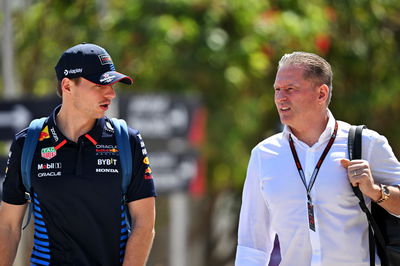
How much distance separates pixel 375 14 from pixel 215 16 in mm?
3285

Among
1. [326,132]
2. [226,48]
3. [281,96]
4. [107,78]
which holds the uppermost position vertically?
[226,48]

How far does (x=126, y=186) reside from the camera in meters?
4.39

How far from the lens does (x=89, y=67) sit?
4398mm

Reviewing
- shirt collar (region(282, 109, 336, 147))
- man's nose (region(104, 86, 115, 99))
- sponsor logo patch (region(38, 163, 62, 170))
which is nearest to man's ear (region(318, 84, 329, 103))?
shirt collar (region(282, 109, 336, 147))

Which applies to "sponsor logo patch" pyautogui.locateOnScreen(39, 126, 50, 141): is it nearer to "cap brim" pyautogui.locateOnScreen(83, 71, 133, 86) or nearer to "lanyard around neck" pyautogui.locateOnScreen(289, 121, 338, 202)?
"cap brim" pyautogui.locateOnScreen(83, 71, 133, 86)

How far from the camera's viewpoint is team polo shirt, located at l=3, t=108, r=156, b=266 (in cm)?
431

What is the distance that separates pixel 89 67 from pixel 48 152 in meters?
0.46

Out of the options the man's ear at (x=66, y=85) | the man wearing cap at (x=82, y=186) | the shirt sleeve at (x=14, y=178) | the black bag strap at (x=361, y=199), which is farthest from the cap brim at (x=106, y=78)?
the black bag strap at (x=361, y=199)

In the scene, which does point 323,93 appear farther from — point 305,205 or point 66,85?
point 66,85

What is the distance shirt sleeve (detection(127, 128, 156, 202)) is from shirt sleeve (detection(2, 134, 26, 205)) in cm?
54

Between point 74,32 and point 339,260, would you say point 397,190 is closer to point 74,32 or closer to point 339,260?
point 339,260

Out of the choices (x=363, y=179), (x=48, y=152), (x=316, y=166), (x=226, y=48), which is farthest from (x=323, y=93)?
(x=226, y=48)

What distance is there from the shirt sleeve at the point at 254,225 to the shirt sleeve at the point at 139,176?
541 millimetres

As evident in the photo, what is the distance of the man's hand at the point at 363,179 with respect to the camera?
432 centimetres
